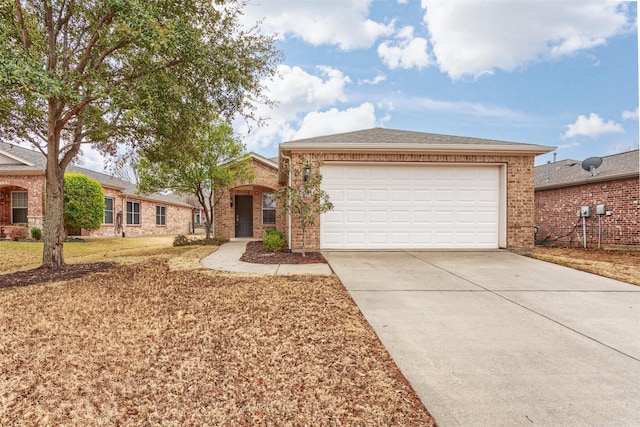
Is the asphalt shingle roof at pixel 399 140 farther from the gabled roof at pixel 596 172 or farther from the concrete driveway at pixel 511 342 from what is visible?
the gabled roof at pixel 596 172

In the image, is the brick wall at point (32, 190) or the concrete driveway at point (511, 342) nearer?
the concrete driveway at point (511, 342)

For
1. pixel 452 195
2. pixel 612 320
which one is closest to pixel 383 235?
pixel 452 195

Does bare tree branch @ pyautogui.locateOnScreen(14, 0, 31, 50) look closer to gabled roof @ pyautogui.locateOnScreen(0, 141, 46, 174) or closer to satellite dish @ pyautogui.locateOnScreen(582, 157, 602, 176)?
gabled roof @ pyautogui.locateOnScreen(0, 141, 46, 174)

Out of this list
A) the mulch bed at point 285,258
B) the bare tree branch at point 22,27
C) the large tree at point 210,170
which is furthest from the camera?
the large tree at point 210,170

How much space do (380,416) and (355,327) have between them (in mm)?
1419

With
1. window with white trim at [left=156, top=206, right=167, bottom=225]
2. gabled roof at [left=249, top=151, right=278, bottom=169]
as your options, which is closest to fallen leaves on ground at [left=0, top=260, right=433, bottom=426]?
gabled roof at [left=249, top=151, right=278, bottom=169]

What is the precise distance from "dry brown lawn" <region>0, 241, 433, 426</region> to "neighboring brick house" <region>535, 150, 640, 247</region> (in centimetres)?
1171

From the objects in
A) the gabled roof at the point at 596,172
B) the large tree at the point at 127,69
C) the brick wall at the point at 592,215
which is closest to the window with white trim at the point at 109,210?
the large tree at the point at 127,69

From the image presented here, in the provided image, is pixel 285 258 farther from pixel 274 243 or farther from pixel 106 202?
pixel 106 202

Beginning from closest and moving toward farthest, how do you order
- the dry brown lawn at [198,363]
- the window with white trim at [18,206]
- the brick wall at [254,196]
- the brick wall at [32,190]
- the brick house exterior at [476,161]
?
the dry brown lawn at [198,363], the brick house exterior at [476,161], the brick wall at [32,190], the brick wall at [254,196], the window with white trim at [18,206]

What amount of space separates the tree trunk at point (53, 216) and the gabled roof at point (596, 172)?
53.1 feet

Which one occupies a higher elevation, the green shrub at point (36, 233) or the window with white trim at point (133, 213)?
the window with white trim at point (133, 213)

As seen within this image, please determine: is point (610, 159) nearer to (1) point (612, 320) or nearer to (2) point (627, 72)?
(2) point (627, 72)

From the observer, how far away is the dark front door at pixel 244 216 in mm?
15961
